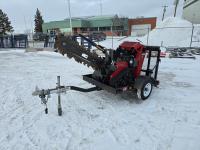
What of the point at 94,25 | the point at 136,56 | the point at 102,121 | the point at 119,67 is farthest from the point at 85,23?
the point at 102,121

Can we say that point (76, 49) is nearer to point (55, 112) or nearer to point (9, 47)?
point (55, 112)

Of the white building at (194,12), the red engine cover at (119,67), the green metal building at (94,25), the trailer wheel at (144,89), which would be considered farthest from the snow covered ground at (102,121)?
the green metal building at (94,25)

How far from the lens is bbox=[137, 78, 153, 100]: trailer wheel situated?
539 cm

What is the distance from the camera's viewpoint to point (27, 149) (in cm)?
348

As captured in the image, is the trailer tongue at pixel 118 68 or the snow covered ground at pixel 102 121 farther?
the trailer tongue at pixel 118 68

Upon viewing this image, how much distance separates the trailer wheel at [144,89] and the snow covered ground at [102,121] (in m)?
0.18

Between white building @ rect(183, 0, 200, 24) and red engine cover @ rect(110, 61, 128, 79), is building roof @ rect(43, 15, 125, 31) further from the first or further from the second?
red engine cover @ rect(110, 61, 128, 79)

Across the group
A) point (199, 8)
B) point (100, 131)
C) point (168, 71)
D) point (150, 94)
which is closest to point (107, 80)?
point (150, 94)

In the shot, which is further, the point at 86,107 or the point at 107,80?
the point at 107,80

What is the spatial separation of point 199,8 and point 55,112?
34.4m

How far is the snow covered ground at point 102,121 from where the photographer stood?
368cm

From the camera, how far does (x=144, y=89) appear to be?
563 cm

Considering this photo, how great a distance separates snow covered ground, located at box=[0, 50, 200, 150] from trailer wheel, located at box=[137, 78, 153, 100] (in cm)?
18

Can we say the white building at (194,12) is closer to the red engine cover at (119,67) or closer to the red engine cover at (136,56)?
the red engine cover at (136,56)
